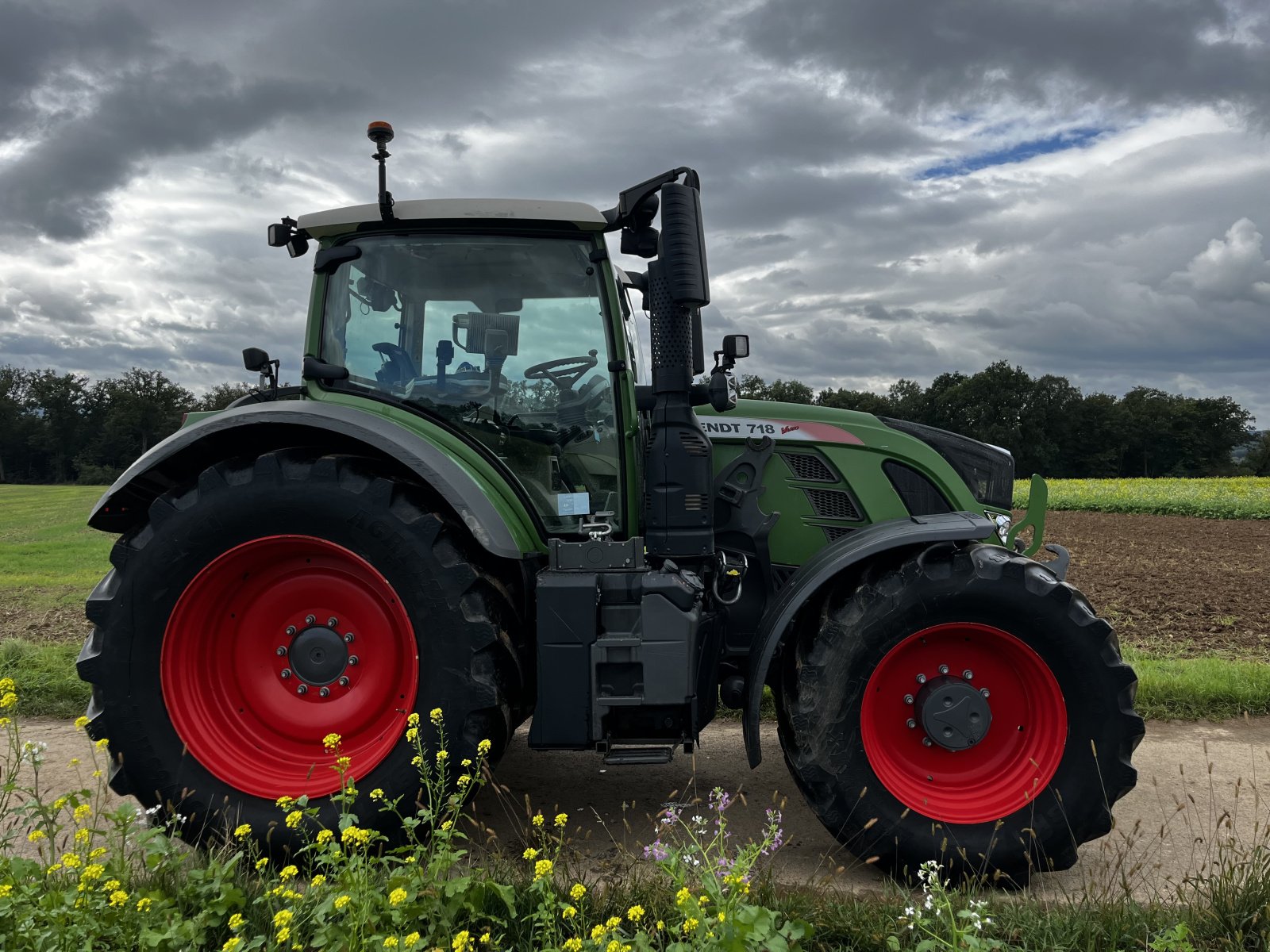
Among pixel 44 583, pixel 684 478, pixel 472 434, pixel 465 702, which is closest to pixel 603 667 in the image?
pixel 465 702

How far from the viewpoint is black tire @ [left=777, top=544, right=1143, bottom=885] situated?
10.1ft

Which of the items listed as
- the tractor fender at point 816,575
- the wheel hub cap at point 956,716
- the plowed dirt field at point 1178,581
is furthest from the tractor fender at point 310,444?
the plowed dirt field at point 1178,581

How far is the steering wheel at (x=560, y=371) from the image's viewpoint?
11.6 feet

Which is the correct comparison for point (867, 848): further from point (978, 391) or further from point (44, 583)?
point (978, 391)

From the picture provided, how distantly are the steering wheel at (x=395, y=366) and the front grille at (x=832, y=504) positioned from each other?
6.05 feet

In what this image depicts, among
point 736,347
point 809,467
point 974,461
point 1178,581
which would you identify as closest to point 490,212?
point 736,347

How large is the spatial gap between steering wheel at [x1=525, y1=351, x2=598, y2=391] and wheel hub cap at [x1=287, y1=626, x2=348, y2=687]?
1289 mm

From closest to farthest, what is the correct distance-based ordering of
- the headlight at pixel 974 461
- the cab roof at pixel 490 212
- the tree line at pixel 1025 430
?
the cab roof at pixel 490 212 < the headlight at pixel 974 461 < the tree line at pixel 1025 430

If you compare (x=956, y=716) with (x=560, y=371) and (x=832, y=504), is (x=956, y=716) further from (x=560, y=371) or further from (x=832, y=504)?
(x=560, y=371)

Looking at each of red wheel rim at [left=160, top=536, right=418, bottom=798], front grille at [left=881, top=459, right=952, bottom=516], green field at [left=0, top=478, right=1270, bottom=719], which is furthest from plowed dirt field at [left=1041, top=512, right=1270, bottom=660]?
red wheel rim at [left=160, top=536, right=418, bottom=798]

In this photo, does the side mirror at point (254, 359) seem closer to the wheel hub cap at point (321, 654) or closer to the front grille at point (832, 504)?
the wheel hub cap at point (321, 654)

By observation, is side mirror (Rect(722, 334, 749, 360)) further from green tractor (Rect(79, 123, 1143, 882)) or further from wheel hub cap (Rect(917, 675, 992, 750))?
wheel hub cap (Rect(917, 675, 992, 750))

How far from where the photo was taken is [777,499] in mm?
3912

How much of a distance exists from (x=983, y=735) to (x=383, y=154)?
325 cm
